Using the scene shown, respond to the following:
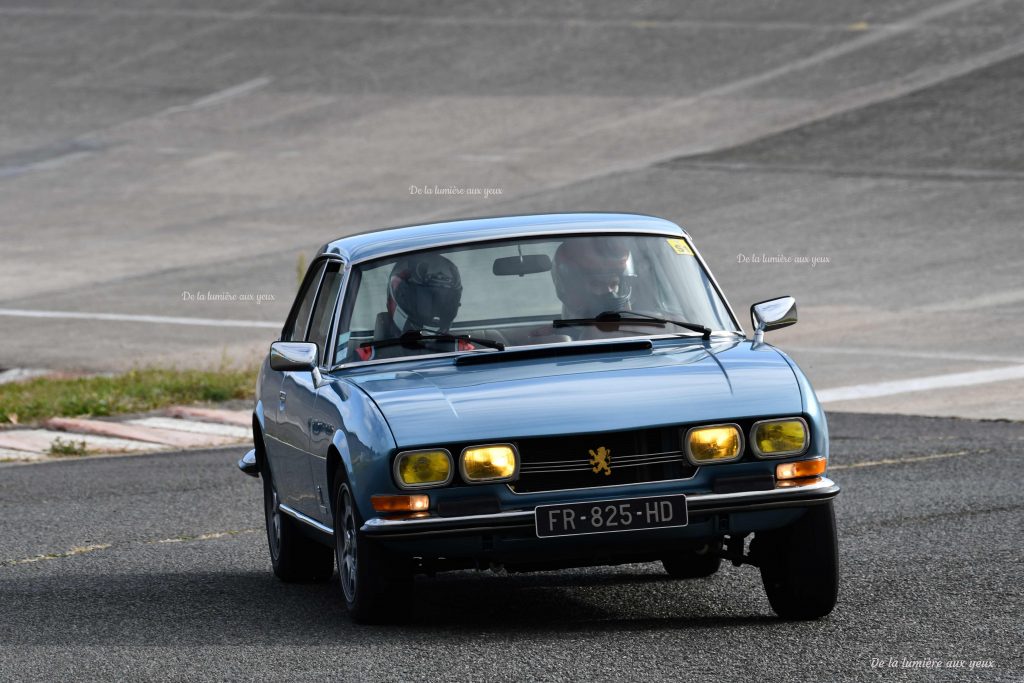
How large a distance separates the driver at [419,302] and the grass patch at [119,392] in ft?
27.0

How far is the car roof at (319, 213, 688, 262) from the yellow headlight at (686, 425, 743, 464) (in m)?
1.54

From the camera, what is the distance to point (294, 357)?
8.18 metres

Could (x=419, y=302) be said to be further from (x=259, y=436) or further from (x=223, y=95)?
(x=223, y=95)

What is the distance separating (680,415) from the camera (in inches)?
282

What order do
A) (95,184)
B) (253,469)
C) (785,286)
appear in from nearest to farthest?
(253,469) < (785,286) < (95,184)

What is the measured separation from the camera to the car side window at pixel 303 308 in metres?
9.42

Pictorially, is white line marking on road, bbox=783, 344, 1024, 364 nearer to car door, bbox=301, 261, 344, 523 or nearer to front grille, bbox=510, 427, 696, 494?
car door, bbox=301, 261, 344, 523

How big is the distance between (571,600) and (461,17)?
3861 cm

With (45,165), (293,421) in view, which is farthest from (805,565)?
(45,165)

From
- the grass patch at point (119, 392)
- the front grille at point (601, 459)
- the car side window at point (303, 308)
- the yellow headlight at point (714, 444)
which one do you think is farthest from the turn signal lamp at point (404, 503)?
the grass patch at point (119, 392)

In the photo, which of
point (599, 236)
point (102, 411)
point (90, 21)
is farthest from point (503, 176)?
point (599, 236)

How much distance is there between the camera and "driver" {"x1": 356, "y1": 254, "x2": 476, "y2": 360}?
8.21 m

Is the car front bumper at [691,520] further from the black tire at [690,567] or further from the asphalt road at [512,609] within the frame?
the black tire at [690,567]

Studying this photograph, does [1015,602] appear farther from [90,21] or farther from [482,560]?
[90,21]
